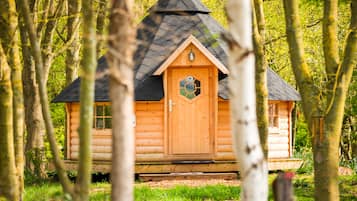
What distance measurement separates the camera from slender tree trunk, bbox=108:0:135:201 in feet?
20.2

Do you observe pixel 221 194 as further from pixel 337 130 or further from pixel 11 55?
pixel 11 55

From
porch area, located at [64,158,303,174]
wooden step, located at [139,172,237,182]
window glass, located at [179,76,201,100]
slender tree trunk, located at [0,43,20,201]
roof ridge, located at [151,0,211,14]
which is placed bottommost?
wooden step, located at [139,172,237,182]

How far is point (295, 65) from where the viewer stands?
36.4 ft

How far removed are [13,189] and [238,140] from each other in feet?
13.6

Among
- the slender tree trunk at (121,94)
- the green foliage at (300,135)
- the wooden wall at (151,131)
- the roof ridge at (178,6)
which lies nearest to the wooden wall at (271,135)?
the wooden wall at (151,131)

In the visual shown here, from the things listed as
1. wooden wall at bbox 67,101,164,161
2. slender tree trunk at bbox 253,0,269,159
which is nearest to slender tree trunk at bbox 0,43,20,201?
slender tree trunk at bbox 253,0,269,159

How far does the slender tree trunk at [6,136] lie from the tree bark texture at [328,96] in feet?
12.9

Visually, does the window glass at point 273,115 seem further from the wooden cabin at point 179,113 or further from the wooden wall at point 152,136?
the wooden wall at point 152,136

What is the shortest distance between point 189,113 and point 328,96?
8.48 metres

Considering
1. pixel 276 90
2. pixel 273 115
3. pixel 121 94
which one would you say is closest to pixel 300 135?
pixel 273 115

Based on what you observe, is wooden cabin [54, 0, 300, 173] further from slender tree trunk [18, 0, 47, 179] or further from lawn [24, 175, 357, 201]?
lawn [24, 175, 357, 201]

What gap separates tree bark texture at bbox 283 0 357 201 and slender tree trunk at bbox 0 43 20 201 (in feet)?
12.9

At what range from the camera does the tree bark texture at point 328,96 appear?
10.6 m

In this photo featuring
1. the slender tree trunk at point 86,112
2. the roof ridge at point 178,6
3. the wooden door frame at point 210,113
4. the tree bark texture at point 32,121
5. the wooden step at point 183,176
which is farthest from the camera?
the roof ridge at point 178,6
